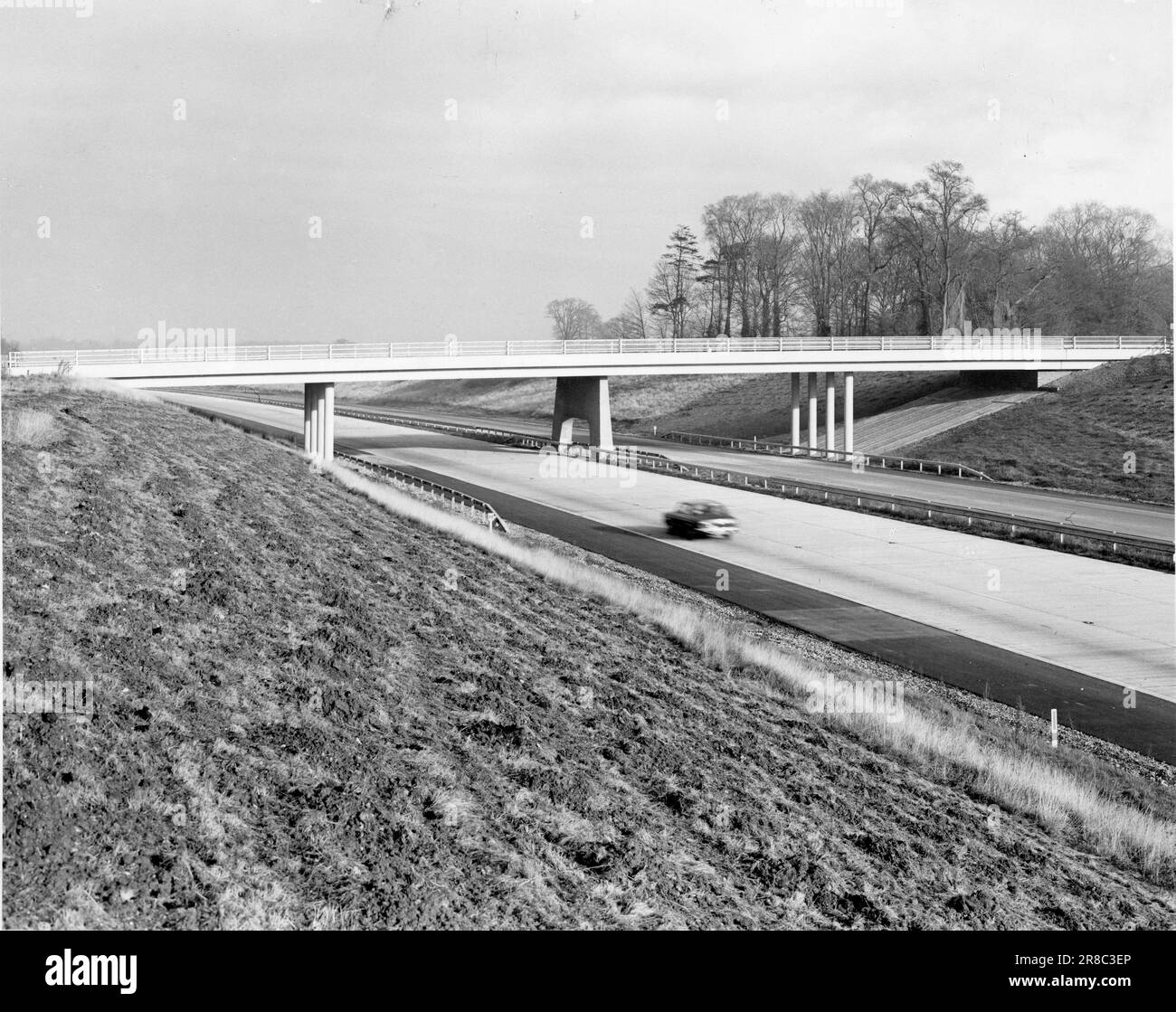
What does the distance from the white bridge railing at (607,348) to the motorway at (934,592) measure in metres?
10.6

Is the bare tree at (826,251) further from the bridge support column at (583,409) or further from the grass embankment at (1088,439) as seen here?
the bridge support column at (583,409)

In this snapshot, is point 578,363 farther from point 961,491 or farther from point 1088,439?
point 1088,439

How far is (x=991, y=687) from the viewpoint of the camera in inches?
952

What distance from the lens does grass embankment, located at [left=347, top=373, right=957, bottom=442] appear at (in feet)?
306

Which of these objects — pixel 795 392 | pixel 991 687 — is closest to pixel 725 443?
pixel 795 392

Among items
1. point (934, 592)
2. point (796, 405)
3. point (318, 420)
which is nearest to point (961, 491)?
point (796, 405)

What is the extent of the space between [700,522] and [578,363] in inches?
1140

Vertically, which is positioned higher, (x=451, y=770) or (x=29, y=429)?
(x=29, y=429)

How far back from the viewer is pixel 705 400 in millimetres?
110688

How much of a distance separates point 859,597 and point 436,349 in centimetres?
3726

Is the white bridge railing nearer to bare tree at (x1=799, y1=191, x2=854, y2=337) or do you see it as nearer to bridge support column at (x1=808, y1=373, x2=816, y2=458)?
bridge support column at (x1=808, y1=373, x2=816, y2=458)

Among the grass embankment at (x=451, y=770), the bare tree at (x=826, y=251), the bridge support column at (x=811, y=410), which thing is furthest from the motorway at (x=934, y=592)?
the bare tree at (x=826, y=251)

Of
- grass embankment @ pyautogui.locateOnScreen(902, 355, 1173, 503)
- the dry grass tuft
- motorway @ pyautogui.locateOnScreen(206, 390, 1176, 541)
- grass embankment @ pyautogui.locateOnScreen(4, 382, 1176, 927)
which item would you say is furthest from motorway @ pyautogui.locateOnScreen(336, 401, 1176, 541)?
the dry grass tuft
